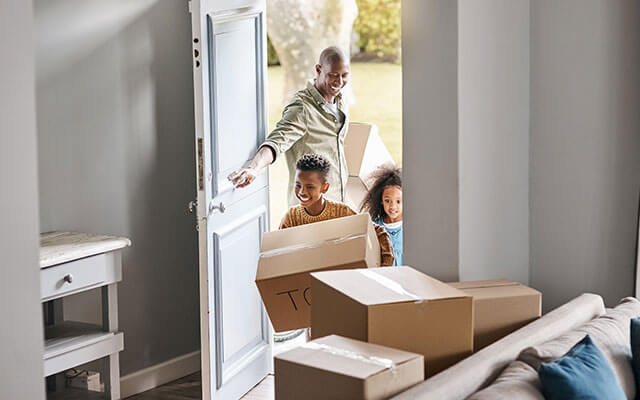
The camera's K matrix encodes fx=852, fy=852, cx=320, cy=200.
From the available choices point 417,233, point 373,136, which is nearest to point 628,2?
point 417,233

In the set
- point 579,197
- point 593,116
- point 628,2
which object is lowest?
point 579,197

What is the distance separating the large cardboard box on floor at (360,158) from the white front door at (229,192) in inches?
32.4

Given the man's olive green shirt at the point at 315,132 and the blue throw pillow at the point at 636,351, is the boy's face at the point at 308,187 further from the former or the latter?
the blue throw pillow at the point at 636,351

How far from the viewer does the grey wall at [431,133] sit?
2.88 meters

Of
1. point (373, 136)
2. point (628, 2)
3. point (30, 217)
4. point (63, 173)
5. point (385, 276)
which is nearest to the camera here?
point (30, 217)

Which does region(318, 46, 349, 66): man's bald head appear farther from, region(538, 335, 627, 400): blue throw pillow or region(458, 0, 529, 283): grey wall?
region(538, 335, 627, 400): blue throw pillow

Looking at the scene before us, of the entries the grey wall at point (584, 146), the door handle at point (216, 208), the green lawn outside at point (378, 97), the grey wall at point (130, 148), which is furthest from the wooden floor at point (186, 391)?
the green lawn outside at point (378, 97)

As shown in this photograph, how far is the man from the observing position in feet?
13.9

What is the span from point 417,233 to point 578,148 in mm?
825

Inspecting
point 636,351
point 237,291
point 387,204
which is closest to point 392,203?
point 387,204

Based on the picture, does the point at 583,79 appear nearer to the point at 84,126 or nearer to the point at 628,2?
the point at 628,2

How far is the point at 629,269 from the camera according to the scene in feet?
10.9

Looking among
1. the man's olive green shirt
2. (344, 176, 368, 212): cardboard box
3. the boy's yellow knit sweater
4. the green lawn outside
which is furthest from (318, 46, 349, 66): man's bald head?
the green lawn outside

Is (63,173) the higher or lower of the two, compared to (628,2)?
lower
